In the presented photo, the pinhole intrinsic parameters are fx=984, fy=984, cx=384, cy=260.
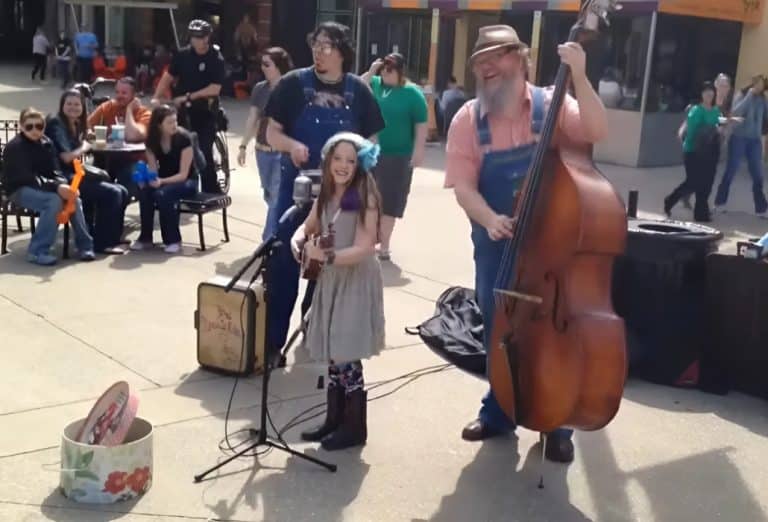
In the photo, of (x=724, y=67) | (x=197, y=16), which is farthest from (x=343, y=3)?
(x=724, y=67)

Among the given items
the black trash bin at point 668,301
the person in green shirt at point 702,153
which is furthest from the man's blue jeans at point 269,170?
the person in green shirt at point 702,153

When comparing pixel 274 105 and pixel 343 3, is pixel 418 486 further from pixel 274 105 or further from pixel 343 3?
pixel 343 3

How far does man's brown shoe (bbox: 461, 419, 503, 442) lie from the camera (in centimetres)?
430

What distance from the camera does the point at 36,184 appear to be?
7094mm

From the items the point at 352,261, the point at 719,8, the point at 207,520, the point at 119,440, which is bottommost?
the point at 207,520

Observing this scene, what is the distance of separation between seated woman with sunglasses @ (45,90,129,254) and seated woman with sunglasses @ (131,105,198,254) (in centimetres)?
19

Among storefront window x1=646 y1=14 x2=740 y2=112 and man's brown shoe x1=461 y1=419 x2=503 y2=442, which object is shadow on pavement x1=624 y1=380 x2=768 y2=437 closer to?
man's brown shoe x1=461 y1=419 x2=503 y2=442

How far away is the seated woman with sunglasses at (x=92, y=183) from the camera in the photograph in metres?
7.43

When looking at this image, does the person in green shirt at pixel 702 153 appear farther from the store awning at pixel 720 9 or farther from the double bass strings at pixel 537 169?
the double bass strings at pixel 537 169

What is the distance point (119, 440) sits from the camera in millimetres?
3580

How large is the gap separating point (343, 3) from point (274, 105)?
19.9 m

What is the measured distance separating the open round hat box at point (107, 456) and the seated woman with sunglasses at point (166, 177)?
408cm

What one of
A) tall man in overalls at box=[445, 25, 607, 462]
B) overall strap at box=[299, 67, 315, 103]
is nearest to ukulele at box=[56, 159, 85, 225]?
overall strap at box=[299, 67, 315, 103]

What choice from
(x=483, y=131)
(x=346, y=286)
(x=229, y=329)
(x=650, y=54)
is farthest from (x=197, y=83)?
(x=650, y=54)
